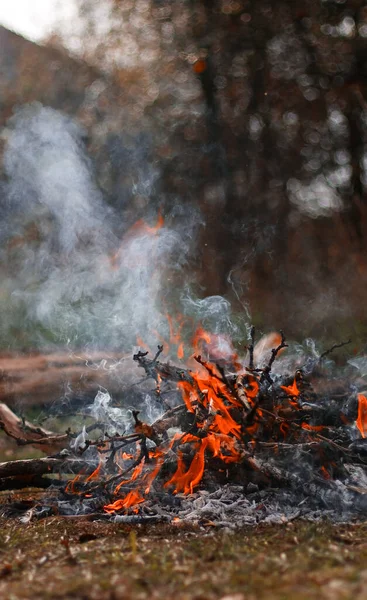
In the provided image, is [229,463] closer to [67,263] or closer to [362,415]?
[362,415]

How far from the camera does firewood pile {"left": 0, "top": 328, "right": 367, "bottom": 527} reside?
3197 millimetres

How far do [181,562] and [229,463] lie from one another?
1380 mm

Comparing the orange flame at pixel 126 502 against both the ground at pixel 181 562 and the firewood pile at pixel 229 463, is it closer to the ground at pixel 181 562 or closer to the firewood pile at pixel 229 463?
the firewood pile at pixel 229 463

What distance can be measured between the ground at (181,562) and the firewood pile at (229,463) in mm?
259

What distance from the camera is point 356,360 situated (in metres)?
5.62

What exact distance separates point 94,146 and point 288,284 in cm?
695

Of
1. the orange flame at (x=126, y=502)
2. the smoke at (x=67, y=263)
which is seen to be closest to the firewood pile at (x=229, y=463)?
the orange flame at (x=126, y=502)

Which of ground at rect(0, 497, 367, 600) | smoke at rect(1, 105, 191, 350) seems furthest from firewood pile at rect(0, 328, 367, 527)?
smoke at rect(1, 105, 191, 350)

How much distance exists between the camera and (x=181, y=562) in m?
2.21

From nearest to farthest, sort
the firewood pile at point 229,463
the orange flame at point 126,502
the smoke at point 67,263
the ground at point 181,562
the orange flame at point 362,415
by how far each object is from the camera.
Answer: the ground at point 181,562 → the firewood pile at point 229,463 → the orange flame at point 126,502 → the orange flame at point 362,415 → the smoke at point 67,263

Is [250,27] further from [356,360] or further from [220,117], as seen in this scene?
[356,360]

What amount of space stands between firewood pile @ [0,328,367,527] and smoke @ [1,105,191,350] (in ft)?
8.75

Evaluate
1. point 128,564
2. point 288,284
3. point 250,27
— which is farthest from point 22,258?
point 128,564

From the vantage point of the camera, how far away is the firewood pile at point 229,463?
3197 mm
